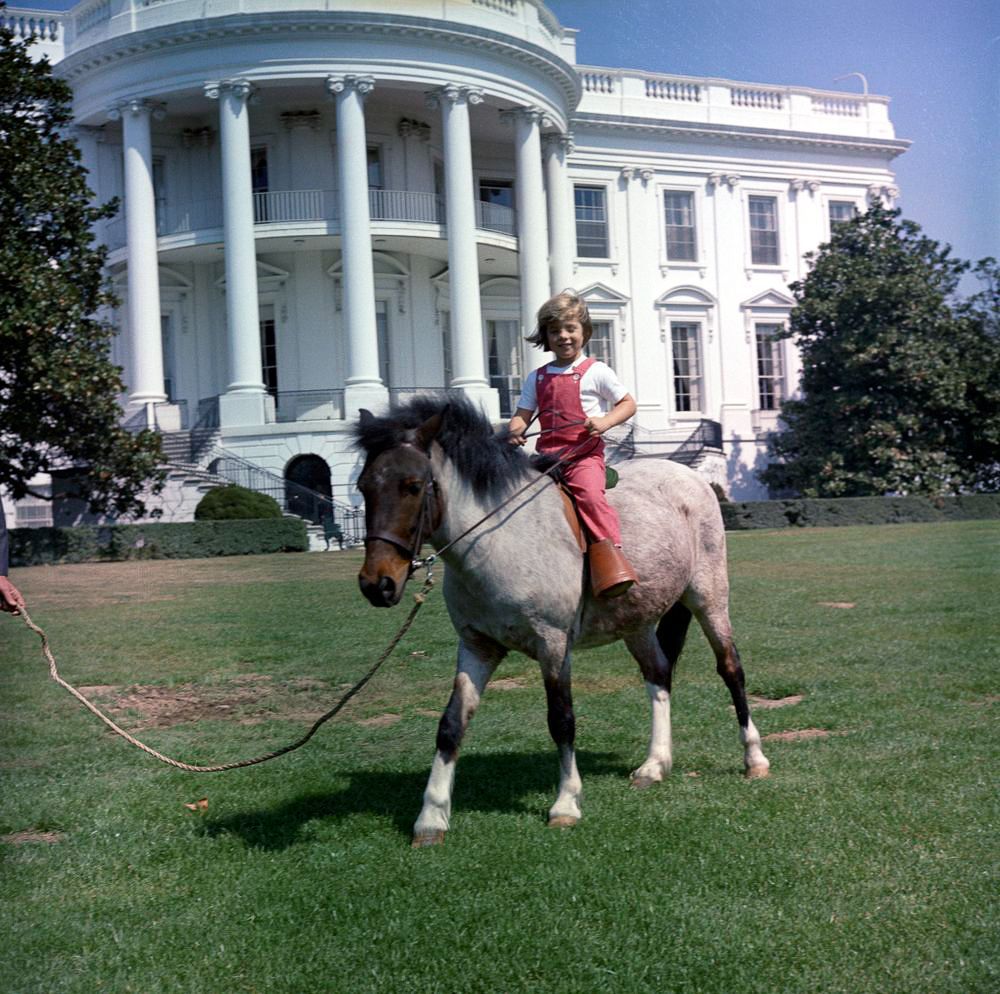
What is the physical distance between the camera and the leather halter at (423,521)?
4.74 m

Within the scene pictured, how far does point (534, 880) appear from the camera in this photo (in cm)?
455

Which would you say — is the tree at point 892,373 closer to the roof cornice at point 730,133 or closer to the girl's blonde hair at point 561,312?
the roof cornice at point 730,133

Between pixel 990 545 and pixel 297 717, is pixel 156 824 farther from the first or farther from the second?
pixel 990 545

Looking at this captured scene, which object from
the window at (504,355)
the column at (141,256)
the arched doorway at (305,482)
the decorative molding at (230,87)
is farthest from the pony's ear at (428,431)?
the window at (504,355)

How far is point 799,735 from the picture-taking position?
23.5 ft

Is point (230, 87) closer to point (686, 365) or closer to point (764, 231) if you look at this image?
point (686, 365)

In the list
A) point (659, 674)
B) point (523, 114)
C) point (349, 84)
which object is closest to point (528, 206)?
Answer: point (523, 114)

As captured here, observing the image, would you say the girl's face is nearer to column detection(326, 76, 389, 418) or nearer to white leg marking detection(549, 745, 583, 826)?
white leg marking detection(549, 745, 583, 826)

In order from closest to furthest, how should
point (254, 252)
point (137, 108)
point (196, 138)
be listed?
point (254, 252) < point (137, 108) < point (196, 138)

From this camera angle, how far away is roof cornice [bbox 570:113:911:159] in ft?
124

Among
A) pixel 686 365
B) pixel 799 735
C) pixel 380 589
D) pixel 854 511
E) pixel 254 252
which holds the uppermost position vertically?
pixel 254 252

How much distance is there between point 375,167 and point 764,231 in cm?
1450

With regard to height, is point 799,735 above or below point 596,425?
below

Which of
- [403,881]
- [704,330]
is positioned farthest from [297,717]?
[704,330]
